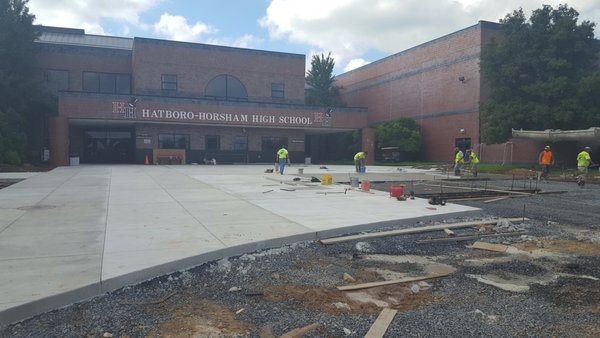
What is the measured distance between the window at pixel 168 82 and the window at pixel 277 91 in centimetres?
996

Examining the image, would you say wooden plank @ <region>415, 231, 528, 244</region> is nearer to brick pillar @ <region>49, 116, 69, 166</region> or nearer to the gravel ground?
the gravel ground

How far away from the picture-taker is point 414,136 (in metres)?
44.8

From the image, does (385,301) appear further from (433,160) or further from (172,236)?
(433,160)

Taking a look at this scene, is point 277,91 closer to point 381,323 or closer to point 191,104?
point 191,104

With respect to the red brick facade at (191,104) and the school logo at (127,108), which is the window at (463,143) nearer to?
the red brick facade at (191,104)

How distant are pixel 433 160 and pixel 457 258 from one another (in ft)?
134

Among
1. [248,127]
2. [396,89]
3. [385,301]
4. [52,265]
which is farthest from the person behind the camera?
[396,89]

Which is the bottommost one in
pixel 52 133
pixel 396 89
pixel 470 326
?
pixel 470 326

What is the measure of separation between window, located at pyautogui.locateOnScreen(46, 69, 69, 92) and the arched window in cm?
1311

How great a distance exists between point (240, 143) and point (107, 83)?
15107mm

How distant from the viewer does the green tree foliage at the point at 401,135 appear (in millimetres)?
44594

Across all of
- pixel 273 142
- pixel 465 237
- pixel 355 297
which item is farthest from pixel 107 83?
pixel 355 297

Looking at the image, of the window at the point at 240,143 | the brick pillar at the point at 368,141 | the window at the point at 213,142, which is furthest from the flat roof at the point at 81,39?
the brick pillar at the point at 368,141

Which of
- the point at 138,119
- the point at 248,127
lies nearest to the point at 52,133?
the point at 138,119
